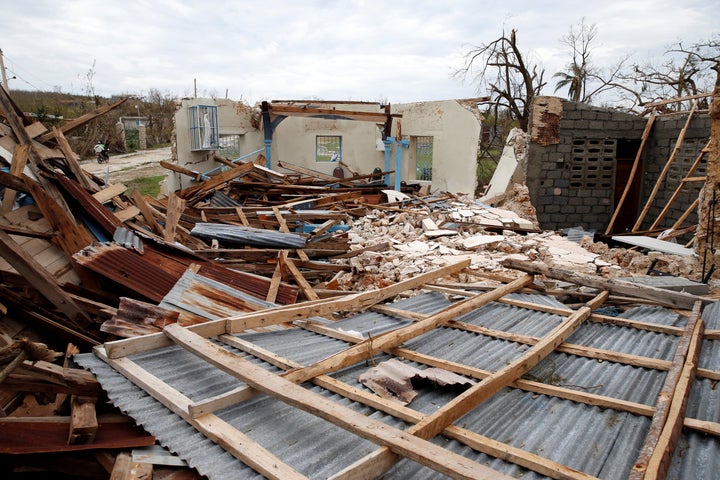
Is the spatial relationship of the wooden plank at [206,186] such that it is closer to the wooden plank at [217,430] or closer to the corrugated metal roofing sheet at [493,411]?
the corrugated metal roofing sheet at [493,411]

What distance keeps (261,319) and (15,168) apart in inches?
152

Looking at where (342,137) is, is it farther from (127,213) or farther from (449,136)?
(127,213)

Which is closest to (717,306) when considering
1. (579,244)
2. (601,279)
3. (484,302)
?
(601,279)

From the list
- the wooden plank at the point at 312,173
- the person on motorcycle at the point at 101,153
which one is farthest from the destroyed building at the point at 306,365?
the person on motorcycle at the point at 101,153

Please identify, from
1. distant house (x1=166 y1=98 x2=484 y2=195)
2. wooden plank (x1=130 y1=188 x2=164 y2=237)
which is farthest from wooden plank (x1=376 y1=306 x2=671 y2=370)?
distant house (x1=166 y1=98 x2=484 y2=195)

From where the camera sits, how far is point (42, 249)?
207 inches

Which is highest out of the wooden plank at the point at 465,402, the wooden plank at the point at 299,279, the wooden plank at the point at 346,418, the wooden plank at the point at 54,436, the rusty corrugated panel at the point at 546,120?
the rusty corrugated panel at the point at 546,120

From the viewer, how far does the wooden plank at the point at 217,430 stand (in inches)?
83.5

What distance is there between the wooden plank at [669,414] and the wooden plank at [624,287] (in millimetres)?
942

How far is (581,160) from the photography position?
528 inches

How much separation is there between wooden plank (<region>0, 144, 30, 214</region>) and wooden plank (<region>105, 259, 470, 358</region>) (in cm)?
332

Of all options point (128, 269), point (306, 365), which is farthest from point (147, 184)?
point (306, 365)

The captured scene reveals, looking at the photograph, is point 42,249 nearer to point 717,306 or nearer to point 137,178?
point 717,306

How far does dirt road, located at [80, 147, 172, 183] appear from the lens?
69.0 feet
